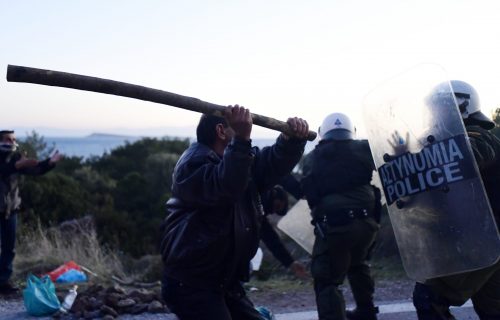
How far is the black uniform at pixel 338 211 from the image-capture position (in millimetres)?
5672

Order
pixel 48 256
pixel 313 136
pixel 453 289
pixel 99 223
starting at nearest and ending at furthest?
pixel 313 136 < pixel 453 289 < pixel 48 256 < pixel 99 223

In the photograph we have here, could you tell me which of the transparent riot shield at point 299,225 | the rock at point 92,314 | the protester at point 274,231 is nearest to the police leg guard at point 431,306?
the protester at point 274,231

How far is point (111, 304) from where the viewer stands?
6.72 meters

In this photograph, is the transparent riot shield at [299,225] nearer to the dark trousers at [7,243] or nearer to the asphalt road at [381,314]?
the asphalt road at [381,314]

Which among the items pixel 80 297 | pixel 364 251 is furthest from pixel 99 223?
pixel 364 251

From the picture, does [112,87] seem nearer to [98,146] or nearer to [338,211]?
[338,211]

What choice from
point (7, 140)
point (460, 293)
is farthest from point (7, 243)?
point (460, 293)

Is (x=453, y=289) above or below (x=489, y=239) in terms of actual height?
below

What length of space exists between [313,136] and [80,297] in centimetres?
372

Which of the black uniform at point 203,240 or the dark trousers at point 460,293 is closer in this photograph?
the black uniform at point 203,240

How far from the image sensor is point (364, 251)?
5.94 m

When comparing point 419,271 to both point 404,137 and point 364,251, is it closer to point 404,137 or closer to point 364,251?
point 404,137

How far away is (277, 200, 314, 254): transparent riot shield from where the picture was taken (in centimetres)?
671

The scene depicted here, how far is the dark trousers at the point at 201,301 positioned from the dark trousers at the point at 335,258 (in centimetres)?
183
